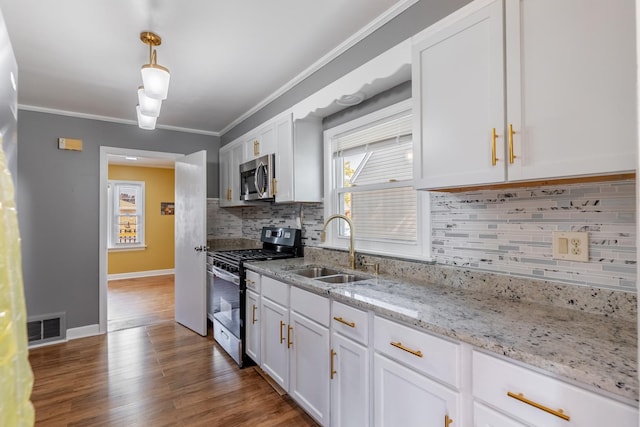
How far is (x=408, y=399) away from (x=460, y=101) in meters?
1.22

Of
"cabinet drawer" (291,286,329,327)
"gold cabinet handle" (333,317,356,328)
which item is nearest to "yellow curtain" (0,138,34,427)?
"gold cabinet handle" (333,317,356,328)

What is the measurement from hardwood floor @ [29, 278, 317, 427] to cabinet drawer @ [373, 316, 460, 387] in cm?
99

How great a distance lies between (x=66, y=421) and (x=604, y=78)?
312 cm

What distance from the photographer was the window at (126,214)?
642 cm

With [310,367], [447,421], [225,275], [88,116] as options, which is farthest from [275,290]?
[88,116]

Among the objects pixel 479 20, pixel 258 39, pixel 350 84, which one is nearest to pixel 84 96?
pixel 258 39

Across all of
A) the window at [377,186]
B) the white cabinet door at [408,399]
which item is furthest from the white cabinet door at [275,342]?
the white cabinet door at [408,399]

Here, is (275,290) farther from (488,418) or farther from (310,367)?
(488,418)

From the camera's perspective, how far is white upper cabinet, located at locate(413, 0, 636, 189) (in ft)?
3.25

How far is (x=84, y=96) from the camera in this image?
10.1ft

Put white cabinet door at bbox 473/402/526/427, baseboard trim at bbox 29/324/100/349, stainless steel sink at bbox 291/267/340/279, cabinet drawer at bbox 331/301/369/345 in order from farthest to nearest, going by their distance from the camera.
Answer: baseboard trim at bbox 29/324/100/349
stainless steel sink at bbox 291/267/340/279
cabinet drawer at bbox 331/301/369/345
white cabinet door at bbox 473/402/526/427

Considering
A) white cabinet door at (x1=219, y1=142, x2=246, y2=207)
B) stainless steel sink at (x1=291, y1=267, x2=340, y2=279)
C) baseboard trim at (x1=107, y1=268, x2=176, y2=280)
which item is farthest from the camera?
baseboard trim at (x1=107, y1=268, x2=176, y2=280)

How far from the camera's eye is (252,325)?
2.58 m

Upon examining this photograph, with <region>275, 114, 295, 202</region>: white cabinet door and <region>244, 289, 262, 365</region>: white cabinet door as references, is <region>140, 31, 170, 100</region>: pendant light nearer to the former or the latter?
<region>275, 114, 295, 202</region>: white cabinet door
